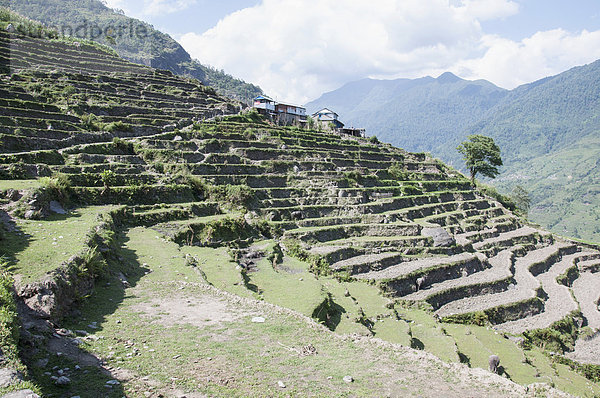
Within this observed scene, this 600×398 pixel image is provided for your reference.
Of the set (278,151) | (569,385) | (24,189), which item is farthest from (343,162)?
(24,189)

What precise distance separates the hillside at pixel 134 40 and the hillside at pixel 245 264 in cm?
6538

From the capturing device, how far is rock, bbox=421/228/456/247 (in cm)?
2320

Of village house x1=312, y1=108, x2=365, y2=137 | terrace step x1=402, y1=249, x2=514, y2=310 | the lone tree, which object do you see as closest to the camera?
terrace step x1=402, y1=249, x2=514, y2=310

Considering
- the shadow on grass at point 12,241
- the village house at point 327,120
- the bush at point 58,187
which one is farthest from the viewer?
the village house at point 327,120

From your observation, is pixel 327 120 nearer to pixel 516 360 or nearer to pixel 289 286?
pixel 516 360

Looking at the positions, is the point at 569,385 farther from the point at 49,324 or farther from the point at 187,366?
the point at 49,324

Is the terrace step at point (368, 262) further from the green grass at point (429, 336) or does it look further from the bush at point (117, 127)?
the bush at point (117, 127)

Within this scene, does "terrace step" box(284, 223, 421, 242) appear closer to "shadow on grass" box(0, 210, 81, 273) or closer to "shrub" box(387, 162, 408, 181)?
"shrub" box(387, 162, 408, 181)

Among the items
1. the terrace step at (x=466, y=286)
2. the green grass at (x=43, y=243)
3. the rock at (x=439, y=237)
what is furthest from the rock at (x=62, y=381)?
the rock at (x=439, y=237)

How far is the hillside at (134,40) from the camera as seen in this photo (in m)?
101

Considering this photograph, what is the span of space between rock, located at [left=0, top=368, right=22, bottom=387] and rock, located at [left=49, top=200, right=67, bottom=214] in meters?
11.0

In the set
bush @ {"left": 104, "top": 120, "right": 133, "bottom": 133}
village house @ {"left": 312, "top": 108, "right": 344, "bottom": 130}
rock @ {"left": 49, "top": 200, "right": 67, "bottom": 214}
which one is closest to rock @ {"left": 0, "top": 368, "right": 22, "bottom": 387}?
rock @ {"left": 49, "top": 200, "right": 67, "bottom": 214}

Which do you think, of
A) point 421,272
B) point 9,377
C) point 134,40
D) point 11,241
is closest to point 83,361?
point 9,377

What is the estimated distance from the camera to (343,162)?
1345 inches
